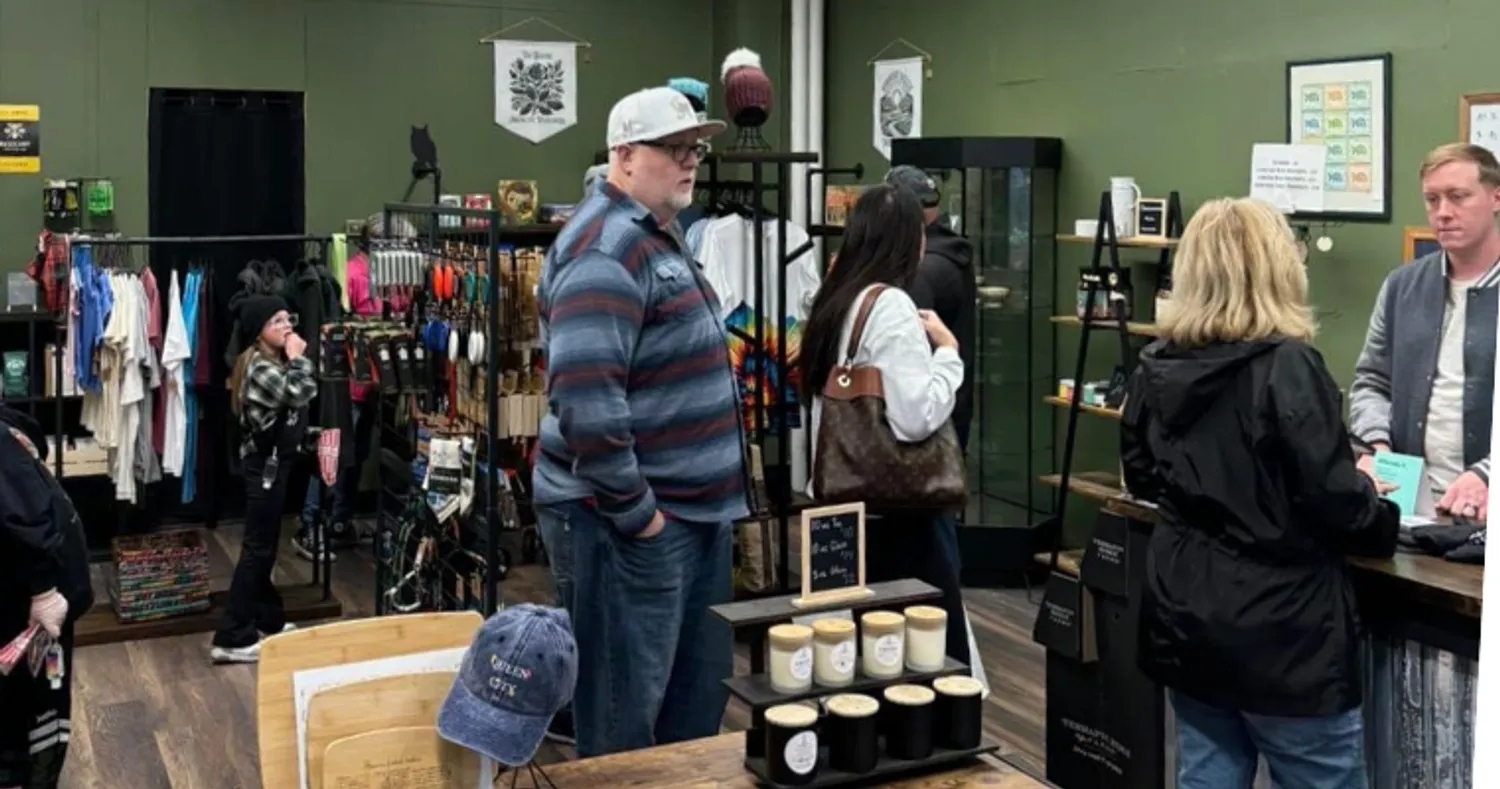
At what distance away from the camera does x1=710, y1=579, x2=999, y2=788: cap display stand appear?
85.4 inches

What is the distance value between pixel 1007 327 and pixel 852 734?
169 inches

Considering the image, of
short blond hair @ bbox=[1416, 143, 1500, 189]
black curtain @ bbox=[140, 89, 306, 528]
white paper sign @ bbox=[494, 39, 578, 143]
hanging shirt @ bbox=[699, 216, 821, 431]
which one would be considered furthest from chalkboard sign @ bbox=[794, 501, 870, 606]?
white paper sign @ bbox=[494, 39, 578, 143]

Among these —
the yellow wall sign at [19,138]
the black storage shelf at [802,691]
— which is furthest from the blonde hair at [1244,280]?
the yellow wall sign at [19,138]

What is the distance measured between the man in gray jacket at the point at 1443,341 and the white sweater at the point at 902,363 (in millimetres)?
951

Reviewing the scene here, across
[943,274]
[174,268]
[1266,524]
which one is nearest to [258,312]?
[174,268]

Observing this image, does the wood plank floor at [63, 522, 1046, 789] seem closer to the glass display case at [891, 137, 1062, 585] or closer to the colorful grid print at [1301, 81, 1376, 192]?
the glass display case at [891, 137, 1062, 585]

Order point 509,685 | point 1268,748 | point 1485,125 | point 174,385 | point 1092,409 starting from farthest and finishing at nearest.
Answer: point 174,385 → point 1092,409 → point 1485,125 → point 1268,748 → point 509,685

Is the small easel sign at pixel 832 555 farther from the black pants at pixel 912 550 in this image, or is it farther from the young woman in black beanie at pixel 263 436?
the young woman in black beanie at pixel 263 436

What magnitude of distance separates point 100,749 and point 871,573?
2381 millimetres

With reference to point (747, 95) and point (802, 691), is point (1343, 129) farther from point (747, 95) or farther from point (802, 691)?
point (802, 691)

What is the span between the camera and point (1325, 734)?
257 centimetres

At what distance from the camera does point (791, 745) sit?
2100 millimetres

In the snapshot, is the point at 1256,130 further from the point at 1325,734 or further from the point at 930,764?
the point at 930,764

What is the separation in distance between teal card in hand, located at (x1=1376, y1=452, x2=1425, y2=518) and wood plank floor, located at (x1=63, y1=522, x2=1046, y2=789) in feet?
4.53
